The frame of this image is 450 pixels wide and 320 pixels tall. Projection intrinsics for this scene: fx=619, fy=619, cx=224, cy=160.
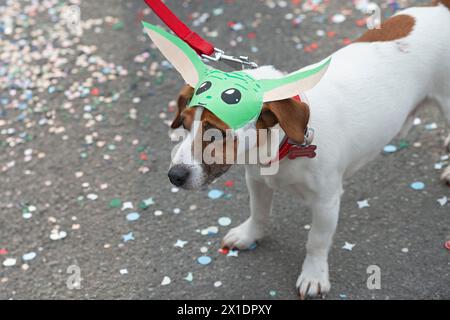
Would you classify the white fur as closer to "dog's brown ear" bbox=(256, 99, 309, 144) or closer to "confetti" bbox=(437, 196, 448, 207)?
"dog's brown ear" bbox=(256, 99, 309, 144)

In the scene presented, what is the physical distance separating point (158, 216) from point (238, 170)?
47cm

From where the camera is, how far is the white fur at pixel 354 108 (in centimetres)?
211

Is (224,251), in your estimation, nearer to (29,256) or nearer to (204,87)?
(29,256)

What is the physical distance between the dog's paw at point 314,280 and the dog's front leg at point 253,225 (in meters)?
0.27

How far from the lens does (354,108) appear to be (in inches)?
86.4

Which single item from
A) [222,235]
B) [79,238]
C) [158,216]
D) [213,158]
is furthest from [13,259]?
[213,158]

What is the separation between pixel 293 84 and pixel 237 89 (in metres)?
0.16

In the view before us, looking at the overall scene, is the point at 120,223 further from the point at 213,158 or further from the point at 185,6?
the point at 185,6

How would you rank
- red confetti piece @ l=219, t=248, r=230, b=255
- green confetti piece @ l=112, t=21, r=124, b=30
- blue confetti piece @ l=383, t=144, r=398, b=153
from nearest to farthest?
red confetti piece @ l=219, t=248, r=230, b=255 → blue confetti piece @ l=383, t=144, r=398, b=153 → green confetti piece @ l=112, t=21, r=124, b=30

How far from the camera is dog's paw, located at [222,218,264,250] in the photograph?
2.66m

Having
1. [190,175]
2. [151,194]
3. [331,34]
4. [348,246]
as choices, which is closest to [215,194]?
[151,194]

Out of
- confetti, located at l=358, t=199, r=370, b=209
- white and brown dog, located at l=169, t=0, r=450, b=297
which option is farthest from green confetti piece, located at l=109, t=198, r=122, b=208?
confetti, located at l=358, t=199, r=370, b=209

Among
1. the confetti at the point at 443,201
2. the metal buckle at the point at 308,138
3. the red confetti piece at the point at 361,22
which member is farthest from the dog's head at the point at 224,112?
the red confetti piece at the point at 361,22

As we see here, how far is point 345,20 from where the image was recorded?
3.96 m
